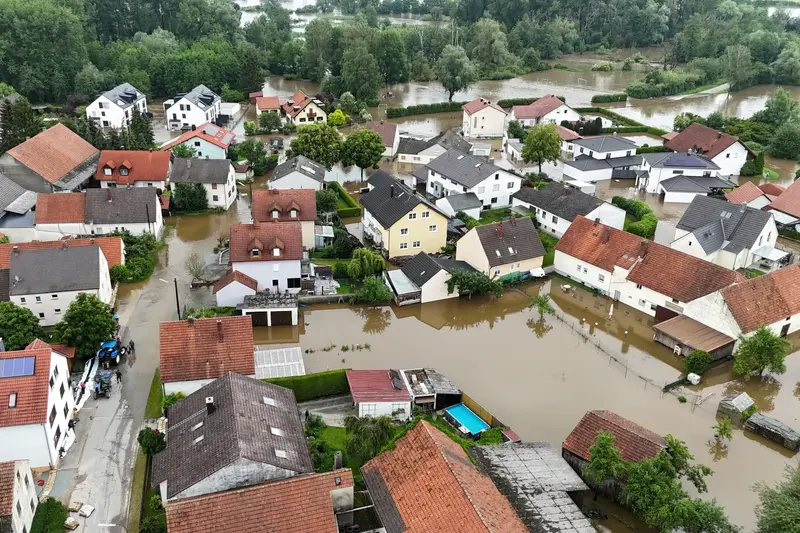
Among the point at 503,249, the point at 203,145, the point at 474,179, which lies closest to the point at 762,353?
the point at 503,249

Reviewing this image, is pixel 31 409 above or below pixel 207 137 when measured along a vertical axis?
below

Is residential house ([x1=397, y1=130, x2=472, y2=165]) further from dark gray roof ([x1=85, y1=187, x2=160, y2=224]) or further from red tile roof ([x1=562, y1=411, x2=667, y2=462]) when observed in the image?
red tile roof ([x1=562, y1=411, x2=667, y2=462])

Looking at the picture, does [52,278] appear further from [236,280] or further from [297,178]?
[297,178]

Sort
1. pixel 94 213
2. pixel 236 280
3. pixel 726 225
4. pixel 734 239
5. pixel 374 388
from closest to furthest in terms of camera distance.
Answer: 1. pixel 374 388
2. pixel 236 280
3. pixel 734 239
4. pixel 726 225
5. pixel 94 213

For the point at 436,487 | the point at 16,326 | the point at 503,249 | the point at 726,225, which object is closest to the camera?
the point at 436,487

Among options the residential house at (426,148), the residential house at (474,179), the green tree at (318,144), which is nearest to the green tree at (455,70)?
the residential house at (426,148)

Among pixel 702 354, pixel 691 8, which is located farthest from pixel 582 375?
pixel 691 8

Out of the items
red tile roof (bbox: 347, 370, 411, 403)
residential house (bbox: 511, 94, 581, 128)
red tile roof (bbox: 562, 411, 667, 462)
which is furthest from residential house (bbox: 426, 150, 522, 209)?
red tile roof (bbox: 562, 411, 667, 462)
